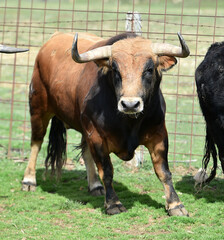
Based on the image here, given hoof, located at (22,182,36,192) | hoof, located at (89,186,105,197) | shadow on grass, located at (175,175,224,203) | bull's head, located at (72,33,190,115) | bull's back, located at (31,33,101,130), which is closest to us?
bull's head, located at (72,33,190,115)

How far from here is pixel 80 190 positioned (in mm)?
7477

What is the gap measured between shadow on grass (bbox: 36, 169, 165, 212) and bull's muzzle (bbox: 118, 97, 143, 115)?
156 centimetres

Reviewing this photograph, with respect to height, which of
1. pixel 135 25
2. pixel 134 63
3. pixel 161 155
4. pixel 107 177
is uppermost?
pixel 135 25

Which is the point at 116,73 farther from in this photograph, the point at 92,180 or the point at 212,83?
the point at 92,180

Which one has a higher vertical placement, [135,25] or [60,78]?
[135,25]

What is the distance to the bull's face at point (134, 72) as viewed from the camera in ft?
17.6

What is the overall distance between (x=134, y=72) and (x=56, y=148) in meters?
2.79

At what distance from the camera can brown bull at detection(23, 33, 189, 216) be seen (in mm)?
5645

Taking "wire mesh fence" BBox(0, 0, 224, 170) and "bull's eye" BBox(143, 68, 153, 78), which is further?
"wire mesh fence" BBox(0, 0, 224, 170)

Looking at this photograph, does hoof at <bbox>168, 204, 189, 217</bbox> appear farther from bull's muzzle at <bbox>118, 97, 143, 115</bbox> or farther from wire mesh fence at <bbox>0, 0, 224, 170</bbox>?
wire mesh fence at <bbox>0, 0, 224, 170</bbox>

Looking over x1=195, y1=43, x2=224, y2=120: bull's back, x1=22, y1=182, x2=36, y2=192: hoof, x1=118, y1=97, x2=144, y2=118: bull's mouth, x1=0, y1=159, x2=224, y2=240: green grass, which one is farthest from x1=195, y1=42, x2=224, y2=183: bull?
x1=22, y1=182, x2=36, y2=192: hoof

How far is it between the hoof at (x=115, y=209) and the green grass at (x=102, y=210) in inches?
3.1

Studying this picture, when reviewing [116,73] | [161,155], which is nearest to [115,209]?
[161,155]

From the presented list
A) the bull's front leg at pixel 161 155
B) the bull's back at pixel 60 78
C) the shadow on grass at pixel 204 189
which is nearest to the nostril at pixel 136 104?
the bull's front leg at pixel 161 155
